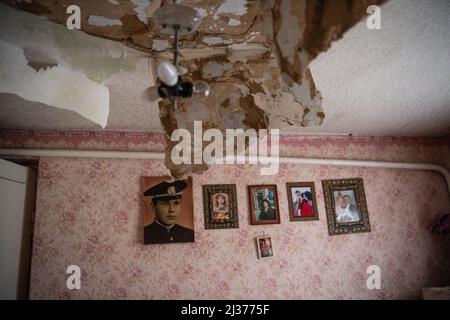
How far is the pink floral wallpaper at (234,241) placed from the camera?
3.43 meters

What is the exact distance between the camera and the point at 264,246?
3.79 metres

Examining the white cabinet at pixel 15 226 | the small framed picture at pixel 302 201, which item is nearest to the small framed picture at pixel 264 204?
the small framed picture at pixel 302 201

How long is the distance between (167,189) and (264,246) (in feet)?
4.22

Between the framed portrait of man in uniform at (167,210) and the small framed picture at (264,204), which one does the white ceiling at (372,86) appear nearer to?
the framed portrait of man in uniform at (167,210)

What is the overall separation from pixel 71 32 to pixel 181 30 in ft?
3.01

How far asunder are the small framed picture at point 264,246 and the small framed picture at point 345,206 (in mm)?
776

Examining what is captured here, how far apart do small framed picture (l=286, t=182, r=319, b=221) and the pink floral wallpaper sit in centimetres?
6

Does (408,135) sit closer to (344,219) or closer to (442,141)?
(442,141)

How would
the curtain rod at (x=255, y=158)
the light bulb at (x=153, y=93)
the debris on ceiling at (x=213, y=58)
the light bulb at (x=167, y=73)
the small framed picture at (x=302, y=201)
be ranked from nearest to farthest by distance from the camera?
the light bulb at (x=167, y=73)
the light bulb at (x=153, y=93)
the debris on ceiling at (x=213, y=58)
the curtain rod at (x=255, y=158)
the small framed picture at (x=302, y=201)

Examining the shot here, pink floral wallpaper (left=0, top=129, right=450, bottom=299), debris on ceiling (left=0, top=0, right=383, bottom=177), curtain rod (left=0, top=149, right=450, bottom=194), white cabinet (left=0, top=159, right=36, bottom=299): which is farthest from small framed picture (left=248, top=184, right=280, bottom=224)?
white cabinet (left=0, top=159, right=36, bottom=299)

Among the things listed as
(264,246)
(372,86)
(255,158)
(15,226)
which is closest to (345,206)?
(264,246)

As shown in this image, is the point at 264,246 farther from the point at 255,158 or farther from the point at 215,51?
the point at 215,51

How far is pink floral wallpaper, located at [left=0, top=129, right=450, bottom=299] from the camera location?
11.3 ft

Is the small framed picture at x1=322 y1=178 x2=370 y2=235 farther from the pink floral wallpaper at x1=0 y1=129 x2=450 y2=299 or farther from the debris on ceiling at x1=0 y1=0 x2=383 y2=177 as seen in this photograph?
the debris on ceiling at x1=0 y1=0 x2=383 y2=177
